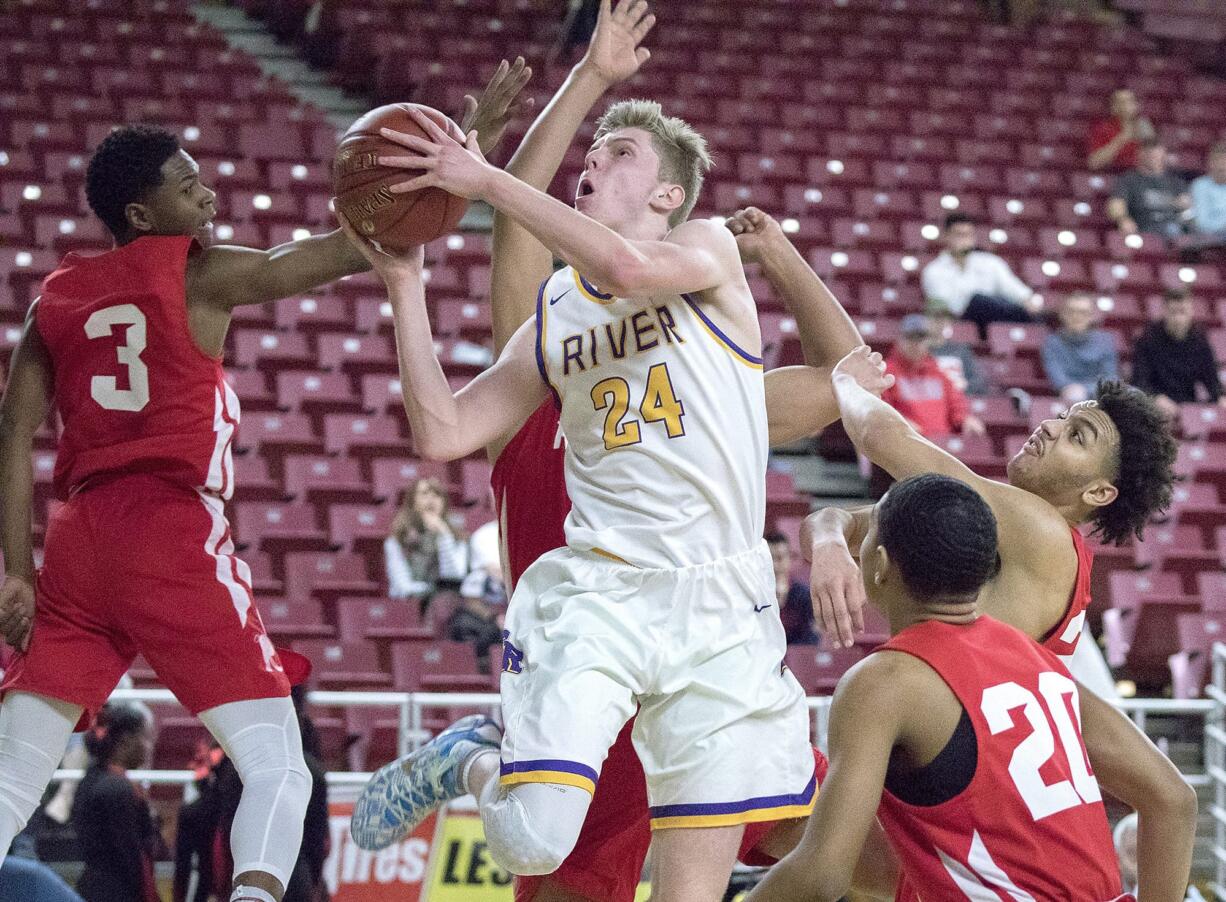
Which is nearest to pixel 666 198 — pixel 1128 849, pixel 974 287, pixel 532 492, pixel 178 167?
pixel 532 492

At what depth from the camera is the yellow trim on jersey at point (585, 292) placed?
3336 millimetres

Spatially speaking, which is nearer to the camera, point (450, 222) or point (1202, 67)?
point (450, 222)

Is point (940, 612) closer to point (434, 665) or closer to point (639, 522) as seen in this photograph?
point (639, 522)

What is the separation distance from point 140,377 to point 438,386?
830 mm

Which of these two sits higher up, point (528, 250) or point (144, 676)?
point (528, 250)

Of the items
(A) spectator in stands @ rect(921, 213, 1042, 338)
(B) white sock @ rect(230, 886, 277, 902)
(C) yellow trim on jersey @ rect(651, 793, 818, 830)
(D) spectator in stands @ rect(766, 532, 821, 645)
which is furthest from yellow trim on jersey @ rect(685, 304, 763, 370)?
(A) spectator in stands @ rect(921, 213, 1042, 338)

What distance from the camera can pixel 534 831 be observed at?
9.84ft

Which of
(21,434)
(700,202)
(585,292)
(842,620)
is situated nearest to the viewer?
(842,620)

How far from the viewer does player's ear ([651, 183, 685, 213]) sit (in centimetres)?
345

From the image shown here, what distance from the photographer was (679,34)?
15328 mm

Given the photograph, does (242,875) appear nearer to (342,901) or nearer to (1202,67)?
(342,901)

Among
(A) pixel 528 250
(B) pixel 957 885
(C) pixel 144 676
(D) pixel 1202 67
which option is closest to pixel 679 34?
(D) pixel 1202 67

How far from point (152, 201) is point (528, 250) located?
33.4 inches

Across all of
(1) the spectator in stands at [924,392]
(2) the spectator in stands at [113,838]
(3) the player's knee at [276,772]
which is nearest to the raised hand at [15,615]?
(3) the player's knee at [276,772]
